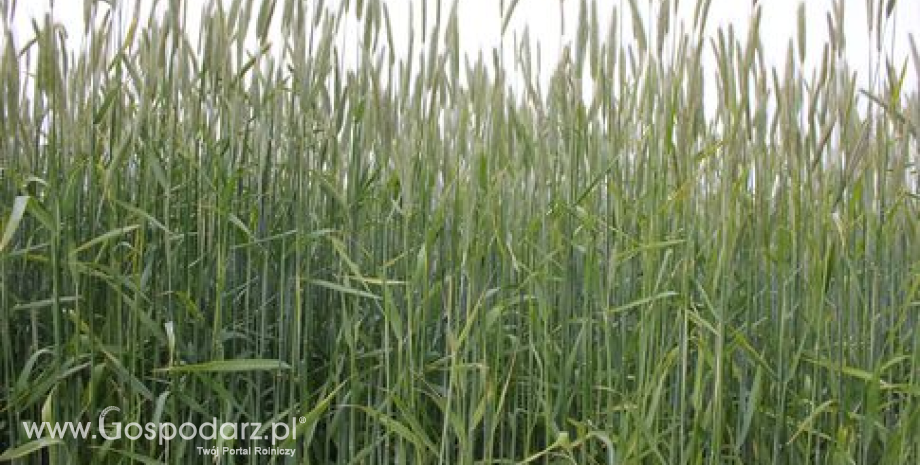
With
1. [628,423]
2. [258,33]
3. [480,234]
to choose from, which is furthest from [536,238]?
[258,33]

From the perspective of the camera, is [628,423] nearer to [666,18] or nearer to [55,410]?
[666,18]

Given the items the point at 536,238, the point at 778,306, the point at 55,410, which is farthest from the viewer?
the point at 536,238

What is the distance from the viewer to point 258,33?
4.01 ft

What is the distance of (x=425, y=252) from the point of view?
1.16 meters

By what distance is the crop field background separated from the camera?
1179 mm

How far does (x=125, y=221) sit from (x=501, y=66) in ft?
1.74

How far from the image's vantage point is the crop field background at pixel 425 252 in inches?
46.4

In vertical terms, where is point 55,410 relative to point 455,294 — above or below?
below

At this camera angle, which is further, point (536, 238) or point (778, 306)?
point (536, 238)

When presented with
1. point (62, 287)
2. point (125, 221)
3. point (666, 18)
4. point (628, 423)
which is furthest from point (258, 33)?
point (628, 423)

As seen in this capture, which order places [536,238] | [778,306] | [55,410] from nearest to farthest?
1. [55,410]
2. [778,306]
3. [536,238]

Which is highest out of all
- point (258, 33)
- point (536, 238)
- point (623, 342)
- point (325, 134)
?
point (258, 33)

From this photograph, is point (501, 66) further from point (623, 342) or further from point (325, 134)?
point (623, 342)

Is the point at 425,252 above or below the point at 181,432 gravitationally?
above
